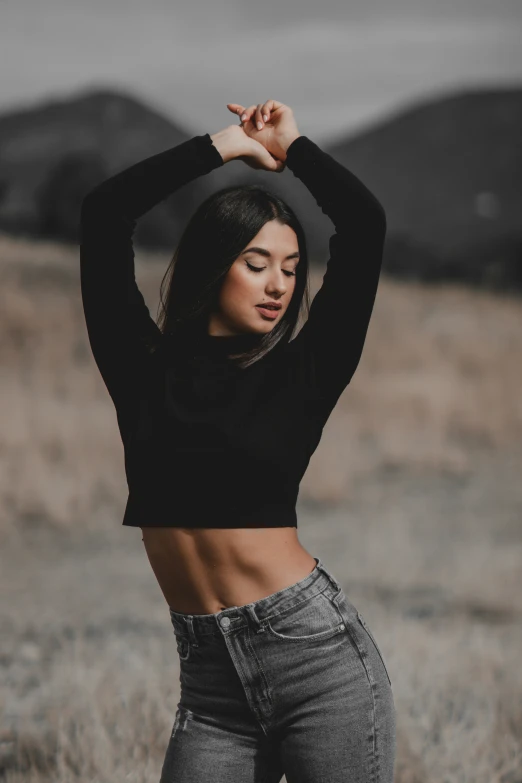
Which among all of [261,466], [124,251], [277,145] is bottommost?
[261,466]

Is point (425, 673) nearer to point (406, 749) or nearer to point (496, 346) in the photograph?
point (406, 749)

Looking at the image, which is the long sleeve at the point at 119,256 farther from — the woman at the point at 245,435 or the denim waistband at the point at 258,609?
the denim waistband at the point at 258,609

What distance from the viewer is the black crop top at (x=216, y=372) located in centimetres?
197

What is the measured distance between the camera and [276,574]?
1.96 m

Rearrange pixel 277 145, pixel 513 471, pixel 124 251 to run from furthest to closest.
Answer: pixel 513 471, pixel 277 145, pixel 124 251

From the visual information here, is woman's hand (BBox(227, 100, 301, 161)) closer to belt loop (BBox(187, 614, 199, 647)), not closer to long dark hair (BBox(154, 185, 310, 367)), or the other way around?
long dark hair (BBox(154, 185, 310, 367))

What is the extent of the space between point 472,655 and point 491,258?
31620 mm

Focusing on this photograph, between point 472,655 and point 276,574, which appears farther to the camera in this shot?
point 472,655

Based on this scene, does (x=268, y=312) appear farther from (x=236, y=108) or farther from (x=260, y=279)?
(x=236, y=108)

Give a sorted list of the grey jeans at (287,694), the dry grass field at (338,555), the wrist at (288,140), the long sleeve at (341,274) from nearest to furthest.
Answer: the grey jeans at (287,694) < the long sleeve at (341,274) < the wrist at (288,140) < the dry grass field at (338,555)

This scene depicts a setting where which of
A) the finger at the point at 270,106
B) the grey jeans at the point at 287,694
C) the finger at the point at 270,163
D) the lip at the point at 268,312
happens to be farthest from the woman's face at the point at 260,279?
the grey jeans at the point at 287,694

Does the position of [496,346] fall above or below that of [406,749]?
above

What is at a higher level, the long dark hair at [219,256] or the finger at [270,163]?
the finger at [270,163]

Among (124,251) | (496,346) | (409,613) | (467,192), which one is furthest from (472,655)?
(467,192)
